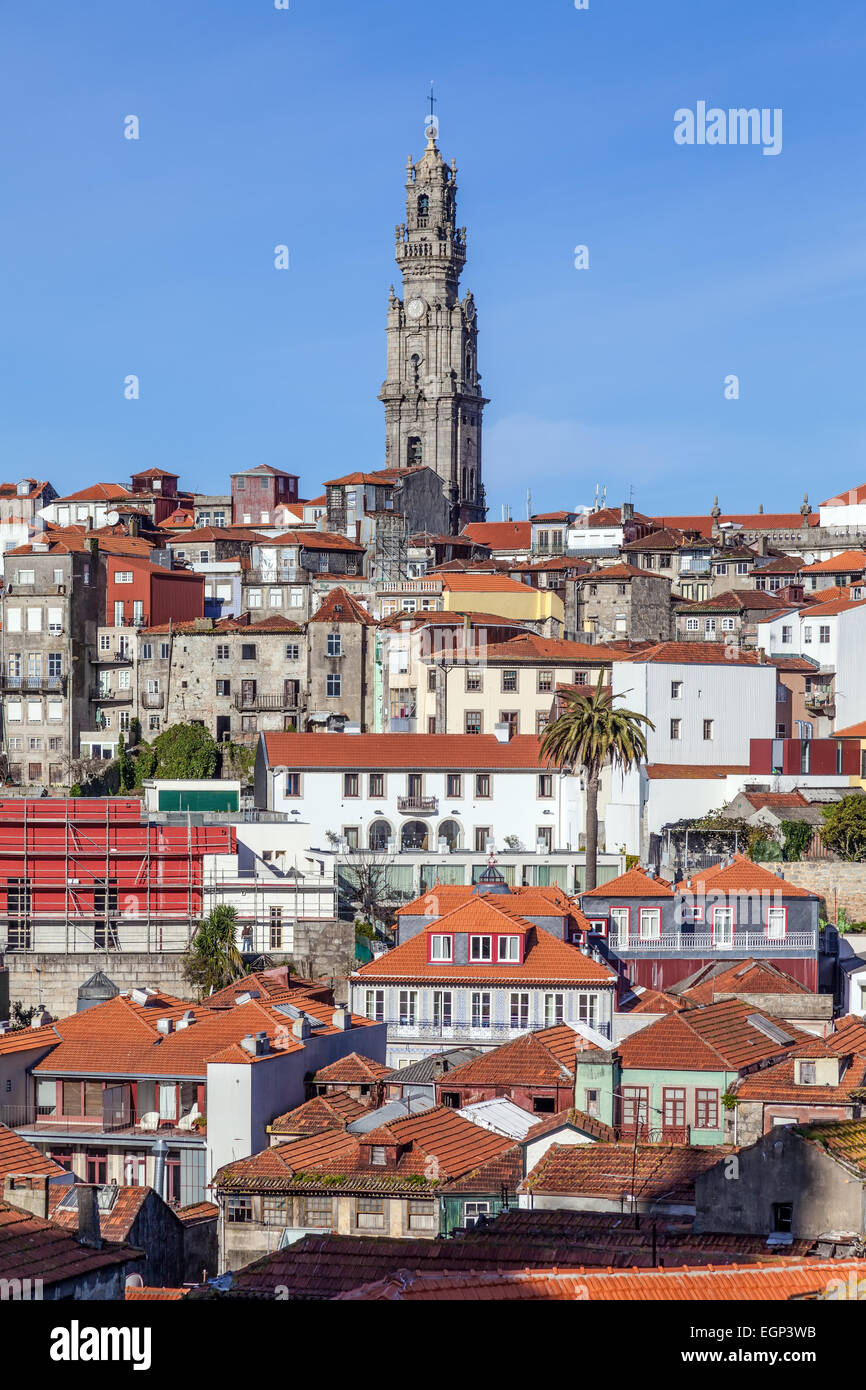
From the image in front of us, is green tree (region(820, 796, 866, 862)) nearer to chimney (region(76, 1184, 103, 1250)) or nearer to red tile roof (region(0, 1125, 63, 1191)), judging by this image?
red tile roof (region(0, 1125, 63, 1191))

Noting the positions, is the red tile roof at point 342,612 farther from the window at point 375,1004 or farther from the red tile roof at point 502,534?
the window at point 375,1004

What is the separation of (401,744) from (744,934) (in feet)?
70.0

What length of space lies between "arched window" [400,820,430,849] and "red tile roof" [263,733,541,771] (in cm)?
215

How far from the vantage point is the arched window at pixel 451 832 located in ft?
248

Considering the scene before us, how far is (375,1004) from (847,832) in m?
22.0

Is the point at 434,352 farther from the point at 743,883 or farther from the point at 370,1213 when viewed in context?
the point at 370,1213

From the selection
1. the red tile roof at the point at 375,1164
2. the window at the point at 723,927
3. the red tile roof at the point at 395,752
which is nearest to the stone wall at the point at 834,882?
the window at the point at 723,927

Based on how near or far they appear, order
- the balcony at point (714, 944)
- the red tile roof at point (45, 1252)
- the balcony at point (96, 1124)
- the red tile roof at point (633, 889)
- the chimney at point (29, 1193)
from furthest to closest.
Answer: the red tile roof at point (633, 889), the balcony at point (714, 944), the balcony at point (96, 1124), the chimney at point (29, 1193), the red tile roof at point (45, 1252)

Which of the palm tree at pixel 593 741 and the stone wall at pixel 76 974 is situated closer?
the stone wall at pixel 76 974

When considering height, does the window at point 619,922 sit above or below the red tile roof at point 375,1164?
above

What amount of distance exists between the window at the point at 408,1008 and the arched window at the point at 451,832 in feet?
73.0

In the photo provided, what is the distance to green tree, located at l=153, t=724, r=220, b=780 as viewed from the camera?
9769 cm

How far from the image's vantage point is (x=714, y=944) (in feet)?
194
